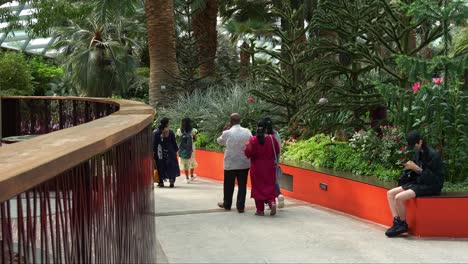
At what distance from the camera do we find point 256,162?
31.1ft

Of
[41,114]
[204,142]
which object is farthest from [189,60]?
[41,114]

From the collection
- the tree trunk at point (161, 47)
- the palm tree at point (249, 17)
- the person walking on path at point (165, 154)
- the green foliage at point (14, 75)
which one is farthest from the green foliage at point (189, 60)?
the green foliage at point (14, 75)

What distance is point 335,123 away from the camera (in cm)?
1281

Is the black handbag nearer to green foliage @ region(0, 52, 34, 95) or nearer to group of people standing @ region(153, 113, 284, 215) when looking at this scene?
group of people standing @ region(153, 113, 284, 215)

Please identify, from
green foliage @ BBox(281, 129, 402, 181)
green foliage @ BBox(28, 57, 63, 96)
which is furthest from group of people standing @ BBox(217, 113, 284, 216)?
green foliage @ BBox(28, 57, 63, 96)

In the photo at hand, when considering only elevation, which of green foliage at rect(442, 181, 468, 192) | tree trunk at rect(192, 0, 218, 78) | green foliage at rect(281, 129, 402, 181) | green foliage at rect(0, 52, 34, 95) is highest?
tree trunk at rect(192, 0, 218, 78)

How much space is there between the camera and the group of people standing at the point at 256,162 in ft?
30.8

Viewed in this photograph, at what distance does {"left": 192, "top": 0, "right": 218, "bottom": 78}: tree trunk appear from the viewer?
2470cm

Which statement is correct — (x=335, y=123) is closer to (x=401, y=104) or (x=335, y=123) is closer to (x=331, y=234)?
(x=401, y=104)

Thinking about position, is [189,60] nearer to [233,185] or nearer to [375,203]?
[233,185]

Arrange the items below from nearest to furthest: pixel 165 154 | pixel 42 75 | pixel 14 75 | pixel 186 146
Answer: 1. pixel 165 154
2. pixel 186 146
3. pixel 14 75
4. pixel 42 75

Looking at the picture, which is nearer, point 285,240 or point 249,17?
point 285,240

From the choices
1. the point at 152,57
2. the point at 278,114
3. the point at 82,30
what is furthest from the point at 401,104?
the point at 82,30

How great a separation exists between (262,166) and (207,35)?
1612 centimetres
